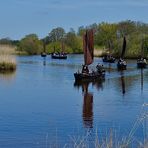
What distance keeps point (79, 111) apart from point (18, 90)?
436 inches

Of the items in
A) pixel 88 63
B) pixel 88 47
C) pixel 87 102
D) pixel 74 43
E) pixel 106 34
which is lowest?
pixel 87 102

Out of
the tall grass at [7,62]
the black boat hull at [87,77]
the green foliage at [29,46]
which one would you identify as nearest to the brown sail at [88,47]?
the black boat hull at [87,77]

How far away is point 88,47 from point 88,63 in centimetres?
153

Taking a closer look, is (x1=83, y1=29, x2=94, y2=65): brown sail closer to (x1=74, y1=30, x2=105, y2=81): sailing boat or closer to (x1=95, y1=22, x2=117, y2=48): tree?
(x1=74, y1=30, x2=105, y2=81): sailing boat

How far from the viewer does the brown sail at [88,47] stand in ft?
156

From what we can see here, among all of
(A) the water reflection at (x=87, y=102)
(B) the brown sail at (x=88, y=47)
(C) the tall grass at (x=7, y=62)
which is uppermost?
(B) the brown sail at (x=88, y=47)

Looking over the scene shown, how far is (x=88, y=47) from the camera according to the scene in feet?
158

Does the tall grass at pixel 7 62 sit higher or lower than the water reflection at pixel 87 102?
higher

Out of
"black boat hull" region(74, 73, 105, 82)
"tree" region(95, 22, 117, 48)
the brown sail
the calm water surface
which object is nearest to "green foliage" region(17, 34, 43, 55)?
"tree" region(95, 22, 117, 48)

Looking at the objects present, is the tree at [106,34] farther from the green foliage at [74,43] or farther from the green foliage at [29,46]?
the green foliage at [29,46]

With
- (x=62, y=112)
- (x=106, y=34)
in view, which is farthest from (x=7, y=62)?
(x=106, y=34)

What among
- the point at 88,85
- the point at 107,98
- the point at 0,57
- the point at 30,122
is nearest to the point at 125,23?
the point at 0,57

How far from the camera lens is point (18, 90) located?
3488cm

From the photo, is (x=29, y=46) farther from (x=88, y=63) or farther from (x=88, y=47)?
(x=88, y=63)
